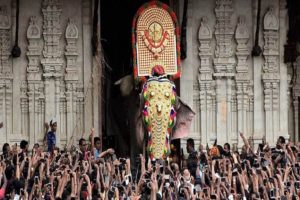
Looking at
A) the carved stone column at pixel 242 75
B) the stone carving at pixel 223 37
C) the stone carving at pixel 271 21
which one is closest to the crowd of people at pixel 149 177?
the carved stone column at pixel 242 75

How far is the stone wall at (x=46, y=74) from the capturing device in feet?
121

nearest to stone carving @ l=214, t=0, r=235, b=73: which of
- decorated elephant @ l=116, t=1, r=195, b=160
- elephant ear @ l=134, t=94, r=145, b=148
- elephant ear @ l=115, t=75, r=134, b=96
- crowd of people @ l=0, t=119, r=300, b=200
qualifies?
decorated elephant @ l=116, t=1, r=195, b=160

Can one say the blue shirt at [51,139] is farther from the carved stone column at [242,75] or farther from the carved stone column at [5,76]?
the carved stone column at [242,75]

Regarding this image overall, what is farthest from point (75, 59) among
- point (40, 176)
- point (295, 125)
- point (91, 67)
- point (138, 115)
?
point (40, 176)

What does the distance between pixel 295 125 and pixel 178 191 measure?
13315mm

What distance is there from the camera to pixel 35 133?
36.8 metres

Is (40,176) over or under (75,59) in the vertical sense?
under

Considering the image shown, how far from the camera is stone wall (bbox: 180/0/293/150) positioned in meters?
37.3

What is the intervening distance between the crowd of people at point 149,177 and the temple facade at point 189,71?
476 cm

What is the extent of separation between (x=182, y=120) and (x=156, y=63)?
1.41 meters

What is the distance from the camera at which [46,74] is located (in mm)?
36844

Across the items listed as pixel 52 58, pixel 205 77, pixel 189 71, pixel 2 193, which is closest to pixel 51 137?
pixel 52 58

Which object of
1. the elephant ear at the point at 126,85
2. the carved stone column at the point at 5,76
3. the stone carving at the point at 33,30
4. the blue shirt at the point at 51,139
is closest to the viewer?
the blue shirt at the point at 51,139

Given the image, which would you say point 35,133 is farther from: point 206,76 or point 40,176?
point 40,176
